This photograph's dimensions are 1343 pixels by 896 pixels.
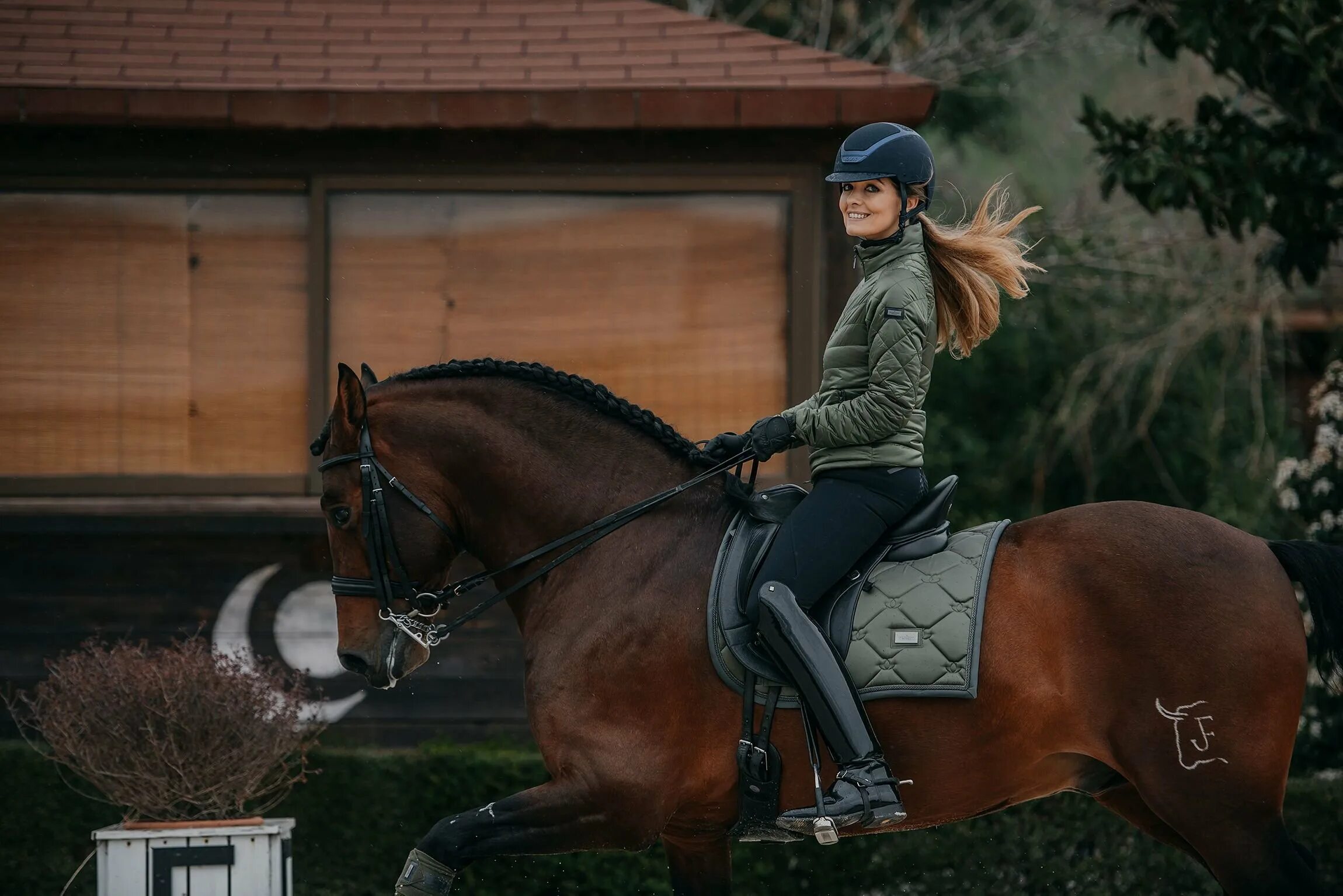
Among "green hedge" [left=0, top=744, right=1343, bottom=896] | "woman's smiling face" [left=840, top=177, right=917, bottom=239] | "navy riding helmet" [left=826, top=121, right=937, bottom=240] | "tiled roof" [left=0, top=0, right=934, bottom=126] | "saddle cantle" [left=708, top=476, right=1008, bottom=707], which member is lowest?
"green hedge" [left=0, top=744, right=1343, bottom=896]

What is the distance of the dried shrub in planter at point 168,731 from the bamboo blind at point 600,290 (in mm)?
2311

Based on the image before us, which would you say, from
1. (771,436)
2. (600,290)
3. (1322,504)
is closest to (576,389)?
(771,436)

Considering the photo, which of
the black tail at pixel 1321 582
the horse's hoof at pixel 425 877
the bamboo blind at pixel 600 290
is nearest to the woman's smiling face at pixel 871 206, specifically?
the black tail at pixel 1321 582

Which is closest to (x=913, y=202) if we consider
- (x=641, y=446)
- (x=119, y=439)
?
(x=641, y=446)

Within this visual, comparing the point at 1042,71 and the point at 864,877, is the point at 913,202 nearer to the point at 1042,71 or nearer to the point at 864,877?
the point at 864,877

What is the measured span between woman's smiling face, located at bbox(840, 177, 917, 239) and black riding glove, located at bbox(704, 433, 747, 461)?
32.6 inches

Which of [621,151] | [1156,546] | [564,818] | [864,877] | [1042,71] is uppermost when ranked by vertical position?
[1042,71]

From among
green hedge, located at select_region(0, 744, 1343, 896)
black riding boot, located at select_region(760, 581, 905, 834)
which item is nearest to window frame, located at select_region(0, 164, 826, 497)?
green hedge, located at select_region(0, 744, 1343, 896)

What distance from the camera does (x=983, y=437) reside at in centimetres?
1534

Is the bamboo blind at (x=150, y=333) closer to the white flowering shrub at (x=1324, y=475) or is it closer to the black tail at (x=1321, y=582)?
the black tail at (x=1321, y=582)

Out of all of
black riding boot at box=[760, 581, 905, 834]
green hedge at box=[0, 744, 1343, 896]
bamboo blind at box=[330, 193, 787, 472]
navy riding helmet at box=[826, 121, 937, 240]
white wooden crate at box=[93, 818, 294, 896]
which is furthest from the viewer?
bamboo blind at box=[330, 193, 787, 472]

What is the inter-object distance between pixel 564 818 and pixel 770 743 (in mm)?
721

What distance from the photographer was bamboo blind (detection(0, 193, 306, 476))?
26.4 feet

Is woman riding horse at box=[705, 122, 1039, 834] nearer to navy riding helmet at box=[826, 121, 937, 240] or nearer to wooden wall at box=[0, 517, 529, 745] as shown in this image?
navy riding helmet at box=[826, 121, 937, 240]
